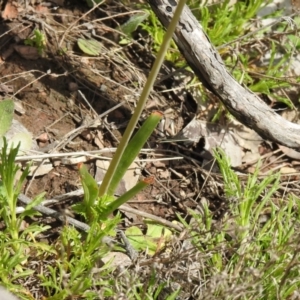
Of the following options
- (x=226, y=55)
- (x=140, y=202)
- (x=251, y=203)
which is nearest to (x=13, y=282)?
(x=140, y=202)

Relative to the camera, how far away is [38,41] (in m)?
2.49

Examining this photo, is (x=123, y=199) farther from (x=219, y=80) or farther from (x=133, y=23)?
(x=133, y=23)

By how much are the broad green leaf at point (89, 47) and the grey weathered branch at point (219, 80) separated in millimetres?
455

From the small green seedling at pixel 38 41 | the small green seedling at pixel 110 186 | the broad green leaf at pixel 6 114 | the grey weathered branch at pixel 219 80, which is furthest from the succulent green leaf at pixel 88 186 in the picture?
the small green seedling at pixel 38 41

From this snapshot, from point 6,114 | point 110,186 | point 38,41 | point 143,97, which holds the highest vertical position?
point 143,97

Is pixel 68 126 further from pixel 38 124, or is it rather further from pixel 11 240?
pixel 11 240

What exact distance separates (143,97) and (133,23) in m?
1.06

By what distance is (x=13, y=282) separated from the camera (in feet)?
6.25

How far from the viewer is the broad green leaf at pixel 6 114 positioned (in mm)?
2139

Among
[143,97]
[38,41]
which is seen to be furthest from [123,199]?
[38,41]

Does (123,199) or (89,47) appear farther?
(89,47)

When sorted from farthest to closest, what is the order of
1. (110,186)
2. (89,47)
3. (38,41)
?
1. (89,47)
2. (38,41)
3. (110,186)

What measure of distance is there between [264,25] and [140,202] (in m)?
1.20

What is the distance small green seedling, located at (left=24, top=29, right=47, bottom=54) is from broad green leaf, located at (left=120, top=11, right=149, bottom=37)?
1.21 feet
